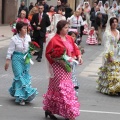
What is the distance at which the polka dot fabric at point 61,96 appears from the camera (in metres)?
8.29

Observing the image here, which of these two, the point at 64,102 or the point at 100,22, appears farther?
the point at 100,22

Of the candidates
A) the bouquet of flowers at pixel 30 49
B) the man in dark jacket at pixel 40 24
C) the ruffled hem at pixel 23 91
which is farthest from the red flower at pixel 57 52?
the man in dark jacket at pixel 40 24

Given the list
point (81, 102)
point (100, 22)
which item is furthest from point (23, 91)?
point (100, 22)

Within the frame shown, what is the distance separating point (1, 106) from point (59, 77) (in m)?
1.66

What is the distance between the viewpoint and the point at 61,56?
834cm

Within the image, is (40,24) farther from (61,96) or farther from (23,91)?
(61,96)

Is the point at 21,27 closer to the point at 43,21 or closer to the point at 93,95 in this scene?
the point at 93,95

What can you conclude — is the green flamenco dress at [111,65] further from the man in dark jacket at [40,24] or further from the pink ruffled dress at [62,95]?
the man in dark jacket at [40,24]

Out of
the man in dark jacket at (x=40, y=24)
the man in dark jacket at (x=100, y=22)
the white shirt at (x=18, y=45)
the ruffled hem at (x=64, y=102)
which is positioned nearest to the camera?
the ruffled hem at (x=64, y=102)

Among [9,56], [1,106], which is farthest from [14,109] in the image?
[9,56]

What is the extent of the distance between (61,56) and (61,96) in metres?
0.63

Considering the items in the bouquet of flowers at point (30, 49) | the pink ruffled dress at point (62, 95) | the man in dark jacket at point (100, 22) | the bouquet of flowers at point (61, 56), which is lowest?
the man in dark jacket at point (100, 22)

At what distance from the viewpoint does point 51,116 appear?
862cm

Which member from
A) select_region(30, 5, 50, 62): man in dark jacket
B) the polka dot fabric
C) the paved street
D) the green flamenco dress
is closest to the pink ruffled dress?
the polka dot fabric
